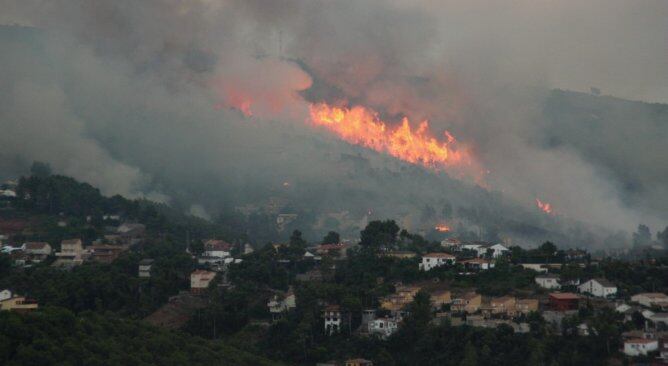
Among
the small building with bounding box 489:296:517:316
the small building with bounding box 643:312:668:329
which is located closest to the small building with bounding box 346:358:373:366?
the small building with bounding box 489:296:517:316

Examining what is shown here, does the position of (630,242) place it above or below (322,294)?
above

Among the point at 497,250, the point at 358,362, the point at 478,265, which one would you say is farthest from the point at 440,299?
the point at 497,250

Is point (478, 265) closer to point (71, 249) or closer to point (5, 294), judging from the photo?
point (5, 294)

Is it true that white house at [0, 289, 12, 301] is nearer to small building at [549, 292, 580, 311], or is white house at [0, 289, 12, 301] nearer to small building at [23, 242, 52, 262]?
small building at [23, 242, 52, 262]

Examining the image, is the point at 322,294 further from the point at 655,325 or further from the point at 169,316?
the point at 655,325

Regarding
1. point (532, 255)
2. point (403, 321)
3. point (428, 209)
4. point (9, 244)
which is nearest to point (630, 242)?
point (428, 209)
